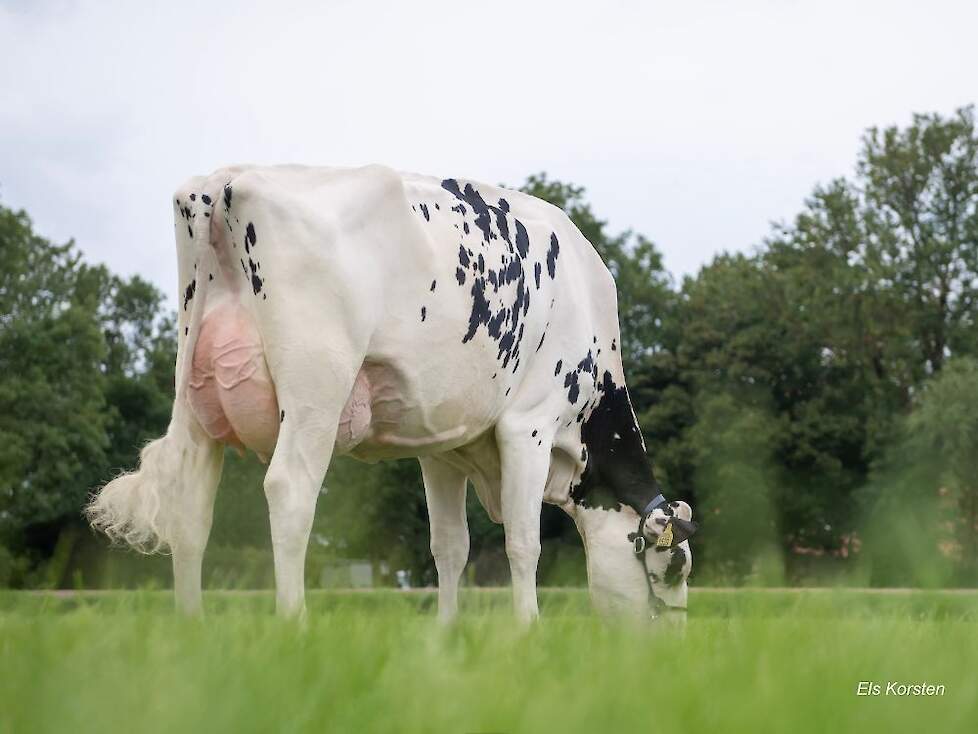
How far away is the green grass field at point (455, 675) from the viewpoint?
2.38 meters

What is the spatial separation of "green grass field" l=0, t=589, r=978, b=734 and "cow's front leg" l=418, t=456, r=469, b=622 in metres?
4.03

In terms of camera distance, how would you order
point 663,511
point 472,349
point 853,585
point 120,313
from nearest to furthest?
point 853,585 < point 472,349 < point 663,511 < point 120,313

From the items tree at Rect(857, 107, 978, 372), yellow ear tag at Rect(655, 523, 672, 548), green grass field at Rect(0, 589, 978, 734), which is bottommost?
green grass field at Rect(0, 589, 978, 734)

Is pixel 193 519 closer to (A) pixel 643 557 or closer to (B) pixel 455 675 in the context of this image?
(A) pixel 643 557

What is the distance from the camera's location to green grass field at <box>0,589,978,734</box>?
93.8 inches

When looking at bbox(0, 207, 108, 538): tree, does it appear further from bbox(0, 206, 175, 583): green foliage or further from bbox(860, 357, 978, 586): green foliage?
bbox(860, 357, 978, 586): green foliage

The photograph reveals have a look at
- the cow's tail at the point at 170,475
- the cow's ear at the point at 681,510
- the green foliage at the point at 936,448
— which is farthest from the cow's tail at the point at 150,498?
the green foliage at the point at 936,448

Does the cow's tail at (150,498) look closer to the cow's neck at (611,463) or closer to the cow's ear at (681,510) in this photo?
the cow's neck at (611,463)

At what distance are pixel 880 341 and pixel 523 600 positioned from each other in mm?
39054

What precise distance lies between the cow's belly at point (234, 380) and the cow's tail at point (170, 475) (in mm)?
90

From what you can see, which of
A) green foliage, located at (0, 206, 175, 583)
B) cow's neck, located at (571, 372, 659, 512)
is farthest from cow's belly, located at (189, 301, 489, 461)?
green foliage, located at (0, 206, 175, 583)

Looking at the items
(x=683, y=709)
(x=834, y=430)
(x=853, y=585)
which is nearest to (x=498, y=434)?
(x=853, y=585)

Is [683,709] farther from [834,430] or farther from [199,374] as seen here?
[834,430]

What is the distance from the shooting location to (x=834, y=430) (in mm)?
42188
